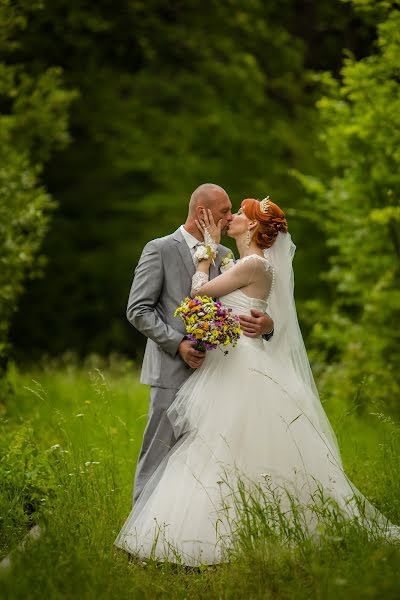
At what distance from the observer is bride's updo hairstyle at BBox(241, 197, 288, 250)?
18.3 ft

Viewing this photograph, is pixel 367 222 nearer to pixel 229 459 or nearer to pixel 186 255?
pixel 186 255

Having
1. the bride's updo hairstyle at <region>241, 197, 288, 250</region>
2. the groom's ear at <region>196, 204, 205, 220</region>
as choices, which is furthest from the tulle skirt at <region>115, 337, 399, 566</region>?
the groom's ear at <region>196, 204, 205, 220</region>

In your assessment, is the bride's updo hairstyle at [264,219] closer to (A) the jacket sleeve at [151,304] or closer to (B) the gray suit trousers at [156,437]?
(A) the jacket sleeve at [151,304]

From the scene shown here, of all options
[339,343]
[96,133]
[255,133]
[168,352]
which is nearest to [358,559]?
[168,352]

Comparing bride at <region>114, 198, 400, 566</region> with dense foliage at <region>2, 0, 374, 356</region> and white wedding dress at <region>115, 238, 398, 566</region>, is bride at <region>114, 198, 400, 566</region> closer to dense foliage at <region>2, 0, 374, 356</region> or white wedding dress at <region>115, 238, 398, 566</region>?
white wedding dress at <region>115, 238, 398, 566</region>

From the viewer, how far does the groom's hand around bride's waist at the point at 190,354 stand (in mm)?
5348

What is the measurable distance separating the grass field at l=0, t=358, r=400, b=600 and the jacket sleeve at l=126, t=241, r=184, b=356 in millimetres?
538

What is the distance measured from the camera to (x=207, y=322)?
513 cm

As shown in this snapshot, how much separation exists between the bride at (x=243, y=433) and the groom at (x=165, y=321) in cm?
8

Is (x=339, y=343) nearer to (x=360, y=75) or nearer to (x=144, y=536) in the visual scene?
(x=360, y=75)

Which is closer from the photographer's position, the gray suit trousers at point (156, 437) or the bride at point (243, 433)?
the bride at point (243, 433)

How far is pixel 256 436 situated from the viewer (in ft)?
17.4

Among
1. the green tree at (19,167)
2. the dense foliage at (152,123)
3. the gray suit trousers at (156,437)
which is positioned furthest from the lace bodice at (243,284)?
the dense foliage at (152,123)

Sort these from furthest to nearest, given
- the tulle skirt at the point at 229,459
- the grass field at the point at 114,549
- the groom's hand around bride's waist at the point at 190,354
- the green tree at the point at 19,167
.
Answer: the green tree at the point at 19,167
the groom's hand around bride's waist at the point at 190,354
the tulle skirt at the point at 229,459
the grass field at the point at 114,549
